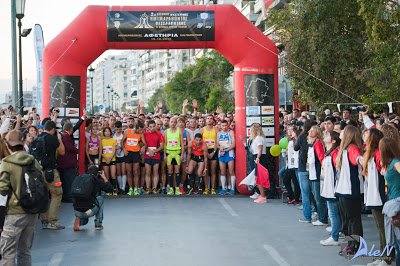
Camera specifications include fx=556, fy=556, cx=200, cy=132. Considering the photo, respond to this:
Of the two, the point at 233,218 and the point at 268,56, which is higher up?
the point at 268,56

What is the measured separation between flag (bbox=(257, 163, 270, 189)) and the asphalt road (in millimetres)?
662

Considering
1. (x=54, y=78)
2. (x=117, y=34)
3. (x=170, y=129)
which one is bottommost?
(x=170, y=129)

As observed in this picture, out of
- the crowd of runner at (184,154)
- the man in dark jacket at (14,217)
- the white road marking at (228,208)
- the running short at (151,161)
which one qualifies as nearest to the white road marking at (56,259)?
the man in dark jacket at (14,217)

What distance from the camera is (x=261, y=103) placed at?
14320 millimetres

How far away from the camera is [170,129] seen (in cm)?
1473

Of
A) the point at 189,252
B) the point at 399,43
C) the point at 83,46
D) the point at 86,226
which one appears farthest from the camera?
the point at 83,46

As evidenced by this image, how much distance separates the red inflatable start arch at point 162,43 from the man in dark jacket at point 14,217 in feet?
25.4

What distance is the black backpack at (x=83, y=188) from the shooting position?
31.8ft

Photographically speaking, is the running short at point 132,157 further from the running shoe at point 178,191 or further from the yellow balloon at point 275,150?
the yellow balloon at point 275,150

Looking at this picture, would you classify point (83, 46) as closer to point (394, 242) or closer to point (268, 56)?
point (268, 56)

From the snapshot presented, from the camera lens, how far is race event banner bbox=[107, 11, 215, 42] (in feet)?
46.2

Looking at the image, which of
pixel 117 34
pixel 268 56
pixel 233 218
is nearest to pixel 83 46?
pixel 117 34

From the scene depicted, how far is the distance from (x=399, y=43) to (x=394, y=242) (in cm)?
746

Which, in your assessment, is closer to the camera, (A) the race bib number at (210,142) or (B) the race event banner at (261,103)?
(B) the race event banner at (261,103)
